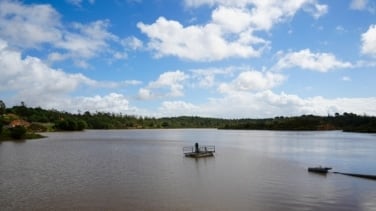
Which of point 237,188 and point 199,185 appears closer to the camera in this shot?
point 237,188

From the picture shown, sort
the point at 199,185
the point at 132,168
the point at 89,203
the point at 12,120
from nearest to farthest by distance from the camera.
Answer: the point at 89,203, the point at 199,185, the point at 132,168, the point at 12,120

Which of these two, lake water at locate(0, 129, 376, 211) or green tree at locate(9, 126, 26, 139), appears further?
green tree at locate(9, 126, 26, 139)

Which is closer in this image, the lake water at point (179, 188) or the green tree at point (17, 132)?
the lake water at point (179, 188)

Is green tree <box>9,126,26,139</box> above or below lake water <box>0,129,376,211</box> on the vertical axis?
above

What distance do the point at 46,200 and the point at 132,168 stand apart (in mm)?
14429

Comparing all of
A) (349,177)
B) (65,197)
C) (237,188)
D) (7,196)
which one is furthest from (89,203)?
(349,177)

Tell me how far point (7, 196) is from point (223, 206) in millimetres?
12673

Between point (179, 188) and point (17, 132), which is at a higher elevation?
point (17, 132)

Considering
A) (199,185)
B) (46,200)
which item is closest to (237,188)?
(199,185)

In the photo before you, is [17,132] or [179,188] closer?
[179,188]

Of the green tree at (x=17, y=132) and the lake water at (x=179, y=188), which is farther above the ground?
the green tree at (x=17, y=132)

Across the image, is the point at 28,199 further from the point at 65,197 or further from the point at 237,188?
the point at 237,188

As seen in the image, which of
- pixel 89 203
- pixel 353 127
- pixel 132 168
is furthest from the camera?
pixel 353 127

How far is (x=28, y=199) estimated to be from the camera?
20.8 m
